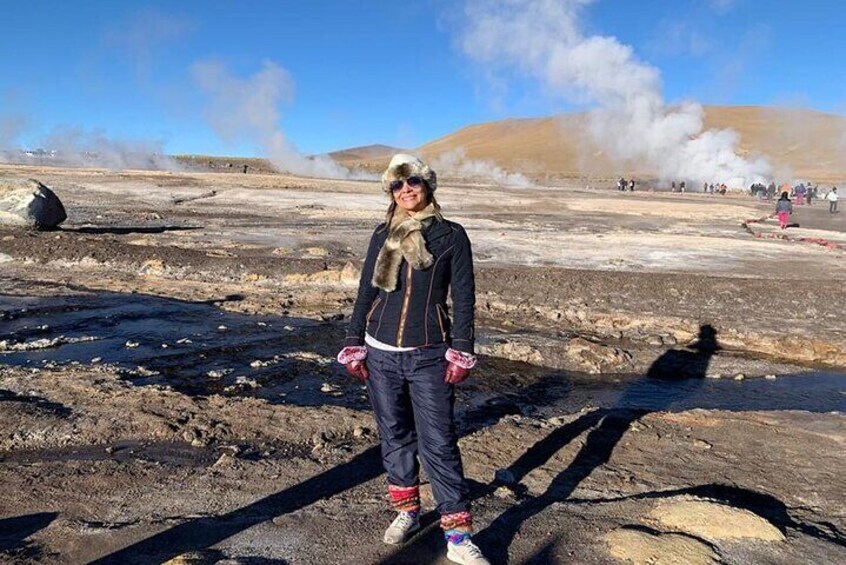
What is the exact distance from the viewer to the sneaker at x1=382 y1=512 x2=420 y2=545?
316 centimetres

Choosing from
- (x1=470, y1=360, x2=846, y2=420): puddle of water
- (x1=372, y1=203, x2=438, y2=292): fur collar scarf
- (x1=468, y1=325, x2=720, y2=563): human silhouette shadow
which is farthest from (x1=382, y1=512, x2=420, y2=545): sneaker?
(x1=470, y1=360, x2=846, y2=420): puddle of water

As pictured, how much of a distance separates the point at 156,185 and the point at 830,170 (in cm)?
8685

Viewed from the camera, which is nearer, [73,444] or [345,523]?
[345,523]

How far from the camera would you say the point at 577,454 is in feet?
15.1

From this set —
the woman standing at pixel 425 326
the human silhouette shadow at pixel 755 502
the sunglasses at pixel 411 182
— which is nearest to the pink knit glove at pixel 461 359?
the woman standing at pixel 425 326

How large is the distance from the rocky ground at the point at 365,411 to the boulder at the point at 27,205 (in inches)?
27.3

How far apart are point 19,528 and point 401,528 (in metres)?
1.85

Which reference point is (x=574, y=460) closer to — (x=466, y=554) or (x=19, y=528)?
(x=466, y=554)

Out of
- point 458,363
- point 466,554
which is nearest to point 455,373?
point 458,363

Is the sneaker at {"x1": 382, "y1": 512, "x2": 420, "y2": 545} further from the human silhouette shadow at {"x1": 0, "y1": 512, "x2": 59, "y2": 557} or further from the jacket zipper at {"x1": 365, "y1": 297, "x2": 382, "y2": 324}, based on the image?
the human silhouette shadow at {"x1": 0, "y1": 512, "x2": 59, "y2": 557}

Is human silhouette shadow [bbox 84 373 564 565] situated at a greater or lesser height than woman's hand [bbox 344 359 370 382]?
lesser

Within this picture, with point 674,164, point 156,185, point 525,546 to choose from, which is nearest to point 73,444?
point 525,546

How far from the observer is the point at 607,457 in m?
4.58

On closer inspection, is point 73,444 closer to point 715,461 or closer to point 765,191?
point 715,461
